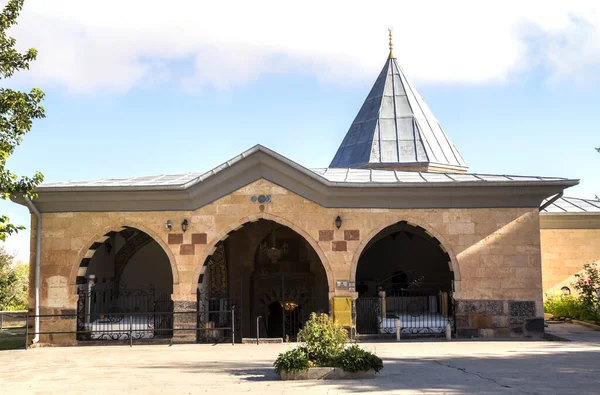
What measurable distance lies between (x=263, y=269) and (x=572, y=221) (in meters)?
9.73

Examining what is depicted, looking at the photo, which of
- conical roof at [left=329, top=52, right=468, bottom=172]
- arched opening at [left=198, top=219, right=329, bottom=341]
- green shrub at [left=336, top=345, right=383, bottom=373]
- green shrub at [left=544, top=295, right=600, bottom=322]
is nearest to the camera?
green shrub at [left=336, top=345, right=383, bottom=373]

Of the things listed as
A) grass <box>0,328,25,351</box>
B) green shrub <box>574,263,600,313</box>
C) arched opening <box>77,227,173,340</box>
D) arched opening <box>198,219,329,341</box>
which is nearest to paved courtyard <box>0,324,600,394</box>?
arched opening <box>77,227,173,340</box>

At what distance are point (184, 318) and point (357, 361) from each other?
287 inches

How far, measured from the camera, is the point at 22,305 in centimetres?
3123

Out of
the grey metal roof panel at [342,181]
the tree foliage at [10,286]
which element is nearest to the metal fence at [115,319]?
the grey metal roof panel at [342,181]

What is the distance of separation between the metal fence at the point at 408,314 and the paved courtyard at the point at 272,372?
48.4 inches

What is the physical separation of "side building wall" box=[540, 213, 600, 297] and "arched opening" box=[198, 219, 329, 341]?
7.10 m

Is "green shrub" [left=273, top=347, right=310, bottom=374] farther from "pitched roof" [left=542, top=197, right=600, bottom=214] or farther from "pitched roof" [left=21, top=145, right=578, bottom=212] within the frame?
"pitched roof" [left=542, top=197, right=600, bottom=214]

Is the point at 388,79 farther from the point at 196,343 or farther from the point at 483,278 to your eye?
the point at 196,343

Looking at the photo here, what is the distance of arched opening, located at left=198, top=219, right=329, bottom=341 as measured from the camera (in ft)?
67.6

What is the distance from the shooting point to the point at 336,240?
643 inches

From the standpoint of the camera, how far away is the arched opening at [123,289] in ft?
55.9

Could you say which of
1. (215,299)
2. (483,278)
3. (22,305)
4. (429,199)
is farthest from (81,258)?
(22,305)

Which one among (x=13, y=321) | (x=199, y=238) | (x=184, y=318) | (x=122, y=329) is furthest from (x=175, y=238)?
(x=13, y=321)
